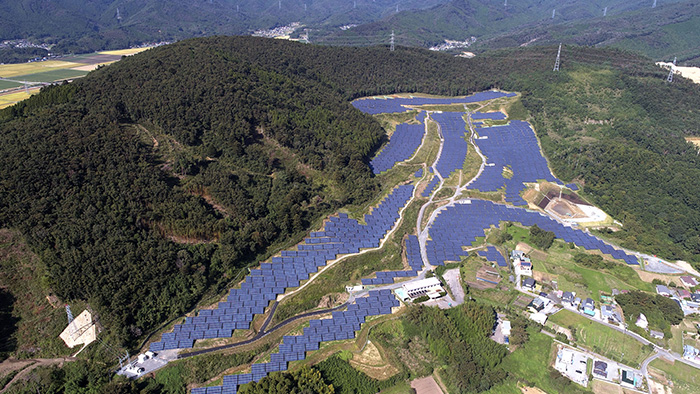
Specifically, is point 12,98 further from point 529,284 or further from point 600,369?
point 600,369

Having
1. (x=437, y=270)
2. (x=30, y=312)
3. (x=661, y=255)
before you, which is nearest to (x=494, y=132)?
(x=661, y=255)

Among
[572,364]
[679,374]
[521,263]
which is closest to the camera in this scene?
[679,374]

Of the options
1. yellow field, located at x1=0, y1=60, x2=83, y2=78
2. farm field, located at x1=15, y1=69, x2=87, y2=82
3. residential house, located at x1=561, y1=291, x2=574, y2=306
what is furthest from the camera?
yellow field, located at x1=0, y1=60, x2=83, y2=78

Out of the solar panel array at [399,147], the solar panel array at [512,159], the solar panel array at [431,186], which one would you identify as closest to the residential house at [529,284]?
the solar panel array at [512,159]

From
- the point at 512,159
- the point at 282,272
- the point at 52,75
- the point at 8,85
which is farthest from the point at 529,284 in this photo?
the point at 52,75

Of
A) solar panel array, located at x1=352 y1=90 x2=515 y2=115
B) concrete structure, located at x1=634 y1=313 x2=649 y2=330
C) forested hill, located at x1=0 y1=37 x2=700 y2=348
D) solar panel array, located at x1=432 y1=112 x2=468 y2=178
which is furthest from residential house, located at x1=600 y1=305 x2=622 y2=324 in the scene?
solar panel array, located at x1=352 y1=90 x2=515 y2=115

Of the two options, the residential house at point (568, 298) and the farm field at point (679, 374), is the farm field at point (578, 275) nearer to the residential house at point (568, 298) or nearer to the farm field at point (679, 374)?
the residential house at point (568, 298)

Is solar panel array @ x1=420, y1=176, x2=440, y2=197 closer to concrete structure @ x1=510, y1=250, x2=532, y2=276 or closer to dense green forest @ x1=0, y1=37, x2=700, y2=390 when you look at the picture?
dense green forest @ x1=0, y1=37, x2=700, y2=390
